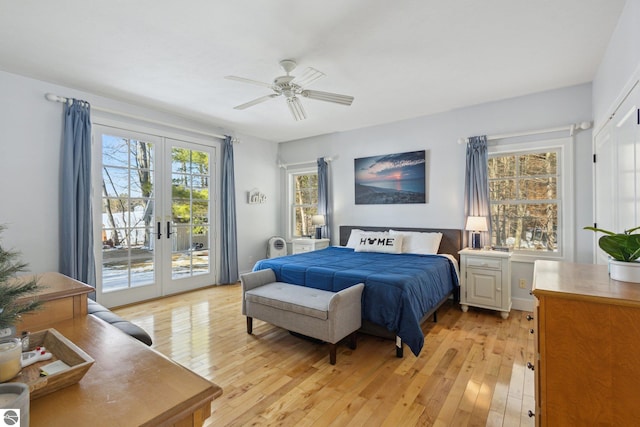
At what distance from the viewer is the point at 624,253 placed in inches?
54.1

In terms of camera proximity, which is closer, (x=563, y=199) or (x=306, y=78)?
(x=306, y=78)

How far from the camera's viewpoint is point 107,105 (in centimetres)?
366

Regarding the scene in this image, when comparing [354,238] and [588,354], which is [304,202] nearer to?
[354,238]

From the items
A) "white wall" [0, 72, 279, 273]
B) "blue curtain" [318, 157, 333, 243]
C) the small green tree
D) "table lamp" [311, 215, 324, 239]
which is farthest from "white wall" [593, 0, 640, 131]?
"white wall" [0, 72, 279, 273]

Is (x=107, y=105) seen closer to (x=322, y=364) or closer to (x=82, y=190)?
(x=82, y=190)

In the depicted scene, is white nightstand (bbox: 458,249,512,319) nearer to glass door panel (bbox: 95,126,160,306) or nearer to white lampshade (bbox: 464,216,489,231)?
white lampshade (bbox: 464,216,489,231)

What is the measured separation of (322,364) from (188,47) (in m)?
2.83

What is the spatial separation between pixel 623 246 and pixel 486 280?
2307 mm

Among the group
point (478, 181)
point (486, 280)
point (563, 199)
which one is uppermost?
point (478, 181)

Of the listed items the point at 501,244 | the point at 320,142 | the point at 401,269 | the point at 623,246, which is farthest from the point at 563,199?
the point at 320,142

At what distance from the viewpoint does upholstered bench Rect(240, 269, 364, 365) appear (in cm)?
239

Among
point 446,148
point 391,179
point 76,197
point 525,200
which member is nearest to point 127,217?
point 76,197

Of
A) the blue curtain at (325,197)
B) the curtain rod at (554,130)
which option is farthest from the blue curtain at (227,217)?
the curtain rod at (554,130)
